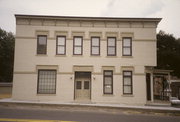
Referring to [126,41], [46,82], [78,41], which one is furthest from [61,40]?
[126,41]

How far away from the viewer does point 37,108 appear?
45.6ft

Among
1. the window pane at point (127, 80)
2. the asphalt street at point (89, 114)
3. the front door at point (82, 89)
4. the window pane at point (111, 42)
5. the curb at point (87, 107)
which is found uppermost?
the window pane at point (111, 42)

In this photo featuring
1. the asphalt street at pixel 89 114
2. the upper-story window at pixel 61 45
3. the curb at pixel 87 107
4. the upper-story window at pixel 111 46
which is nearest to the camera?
the asphalt street at pixel 89 114

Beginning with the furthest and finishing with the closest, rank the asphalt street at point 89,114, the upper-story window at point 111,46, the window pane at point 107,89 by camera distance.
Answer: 1. the upper-story window at point 111,46
2. the window pane at point 107,89
3. the asphalt street at point 89,114

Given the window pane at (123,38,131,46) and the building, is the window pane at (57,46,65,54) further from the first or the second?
the window pane at (123,38,131,46)

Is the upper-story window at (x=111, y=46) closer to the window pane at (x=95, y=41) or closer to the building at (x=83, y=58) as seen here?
the building at (x=83, y=58)

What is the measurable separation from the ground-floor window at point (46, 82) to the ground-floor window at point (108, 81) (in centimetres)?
534

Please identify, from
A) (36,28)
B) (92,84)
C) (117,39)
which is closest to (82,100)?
(92,84)

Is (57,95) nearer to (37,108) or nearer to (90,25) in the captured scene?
(37,108)

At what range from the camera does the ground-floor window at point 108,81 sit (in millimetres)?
19208

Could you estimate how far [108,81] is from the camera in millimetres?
19328

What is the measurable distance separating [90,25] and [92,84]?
20.5 feet

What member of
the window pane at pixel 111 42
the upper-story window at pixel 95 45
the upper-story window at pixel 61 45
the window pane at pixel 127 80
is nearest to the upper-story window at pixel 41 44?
the upper-story window at pixel 61 45

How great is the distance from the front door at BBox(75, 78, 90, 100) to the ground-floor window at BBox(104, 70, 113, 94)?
6.00 feet
